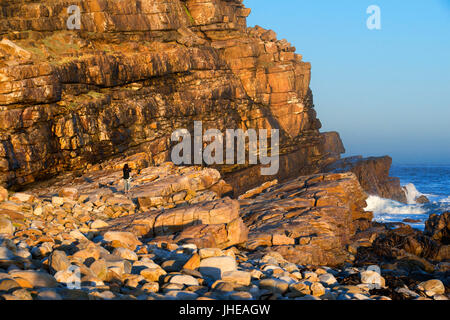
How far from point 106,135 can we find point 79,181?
5.14 meters

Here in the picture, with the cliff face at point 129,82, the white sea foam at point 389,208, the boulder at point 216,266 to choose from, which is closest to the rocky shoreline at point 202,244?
the boulder at point 216,266

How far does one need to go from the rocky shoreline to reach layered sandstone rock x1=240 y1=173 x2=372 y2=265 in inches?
2.6

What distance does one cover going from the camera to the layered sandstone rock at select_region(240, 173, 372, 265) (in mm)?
17355

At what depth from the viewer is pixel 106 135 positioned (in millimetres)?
32281

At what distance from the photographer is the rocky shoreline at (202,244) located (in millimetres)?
7895

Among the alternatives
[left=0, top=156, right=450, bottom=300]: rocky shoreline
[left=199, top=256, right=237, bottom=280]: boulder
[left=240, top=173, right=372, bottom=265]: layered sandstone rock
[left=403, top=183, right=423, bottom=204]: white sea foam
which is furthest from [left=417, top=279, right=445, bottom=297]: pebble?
[left=403, top=183, right=423, bottom=204]: white sea foam

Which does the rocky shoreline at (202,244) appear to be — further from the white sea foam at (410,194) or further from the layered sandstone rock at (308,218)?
the white sea foam at (410,194)

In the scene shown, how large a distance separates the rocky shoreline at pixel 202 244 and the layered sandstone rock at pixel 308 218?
0.21 ft


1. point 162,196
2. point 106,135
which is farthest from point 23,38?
point 162,196

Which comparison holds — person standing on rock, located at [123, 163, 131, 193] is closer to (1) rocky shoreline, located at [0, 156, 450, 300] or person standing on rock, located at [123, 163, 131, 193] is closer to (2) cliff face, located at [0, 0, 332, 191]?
(1) rocky shoreline, located at [0, 156, 450, 300]

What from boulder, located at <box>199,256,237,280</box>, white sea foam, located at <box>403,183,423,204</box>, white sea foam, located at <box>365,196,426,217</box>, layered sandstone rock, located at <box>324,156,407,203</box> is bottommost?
white sea foam, located at <box>403,183,423,204</box>

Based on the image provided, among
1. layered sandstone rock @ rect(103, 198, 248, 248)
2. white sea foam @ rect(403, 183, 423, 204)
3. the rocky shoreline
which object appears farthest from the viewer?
white sea foam @ rect(403, 183, 423, 204)
